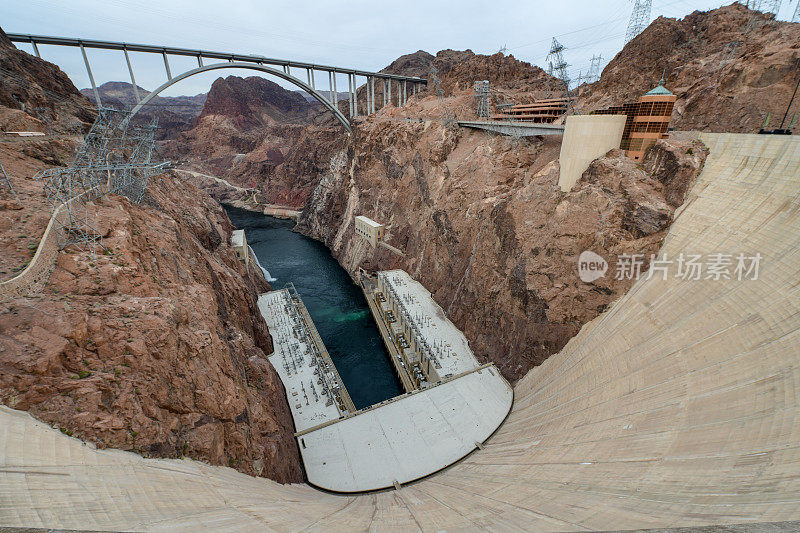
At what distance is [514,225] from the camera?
40.5 metres

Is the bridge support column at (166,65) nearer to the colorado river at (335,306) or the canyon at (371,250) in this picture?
the canyon at (371,250)

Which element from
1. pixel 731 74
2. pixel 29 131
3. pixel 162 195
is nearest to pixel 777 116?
pixel 731 74

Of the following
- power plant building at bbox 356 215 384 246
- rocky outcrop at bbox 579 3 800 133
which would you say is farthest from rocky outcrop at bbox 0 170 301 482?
rocky outcrop at bbox 579 3 800 133

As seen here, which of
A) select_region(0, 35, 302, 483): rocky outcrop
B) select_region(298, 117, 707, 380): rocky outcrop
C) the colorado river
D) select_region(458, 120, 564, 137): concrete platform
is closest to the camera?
select_region(0, 35, 302, 483): rocky outcrop

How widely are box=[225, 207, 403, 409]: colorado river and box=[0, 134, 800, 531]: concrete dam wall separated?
62.0 feet

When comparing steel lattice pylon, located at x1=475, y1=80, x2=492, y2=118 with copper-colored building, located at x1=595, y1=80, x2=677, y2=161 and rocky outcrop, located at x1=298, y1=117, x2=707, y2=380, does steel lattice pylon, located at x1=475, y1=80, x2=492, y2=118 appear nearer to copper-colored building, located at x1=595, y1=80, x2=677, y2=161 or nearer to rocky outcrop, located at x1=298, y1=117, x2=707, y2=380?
rocky outcrop, located at x1=298, y1=117, x2=707, y2=380

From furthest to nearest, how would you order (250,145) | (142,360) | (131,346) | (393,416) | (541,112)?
(250,145), (541,112), (393,416), (142,360), (131,346)

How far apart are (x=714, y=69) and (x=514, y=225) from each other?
29.1 meters

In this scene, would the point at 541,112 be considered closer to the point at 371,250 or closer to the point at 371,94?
the point at 371,250

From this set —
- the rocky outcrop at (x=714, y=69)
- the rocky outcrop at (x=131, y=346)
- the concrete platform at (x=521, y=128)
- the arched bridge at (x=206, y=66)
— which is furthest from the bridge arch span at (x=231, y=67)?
the rocky outcrop at (x=714, y=69)

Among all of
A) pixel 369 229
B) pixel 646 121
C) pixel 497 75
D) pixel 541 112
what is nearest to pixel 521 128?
pixel 541 112

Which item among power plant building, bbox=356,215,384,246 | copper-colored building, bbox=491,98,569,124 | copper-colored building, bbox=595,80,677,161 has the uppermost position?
copper-colored building, bbox=491,98,569,124

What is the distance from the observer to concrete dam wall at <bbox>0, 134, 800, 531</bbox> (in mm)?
12227

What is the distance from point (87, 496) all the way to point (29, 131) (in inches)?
1540
